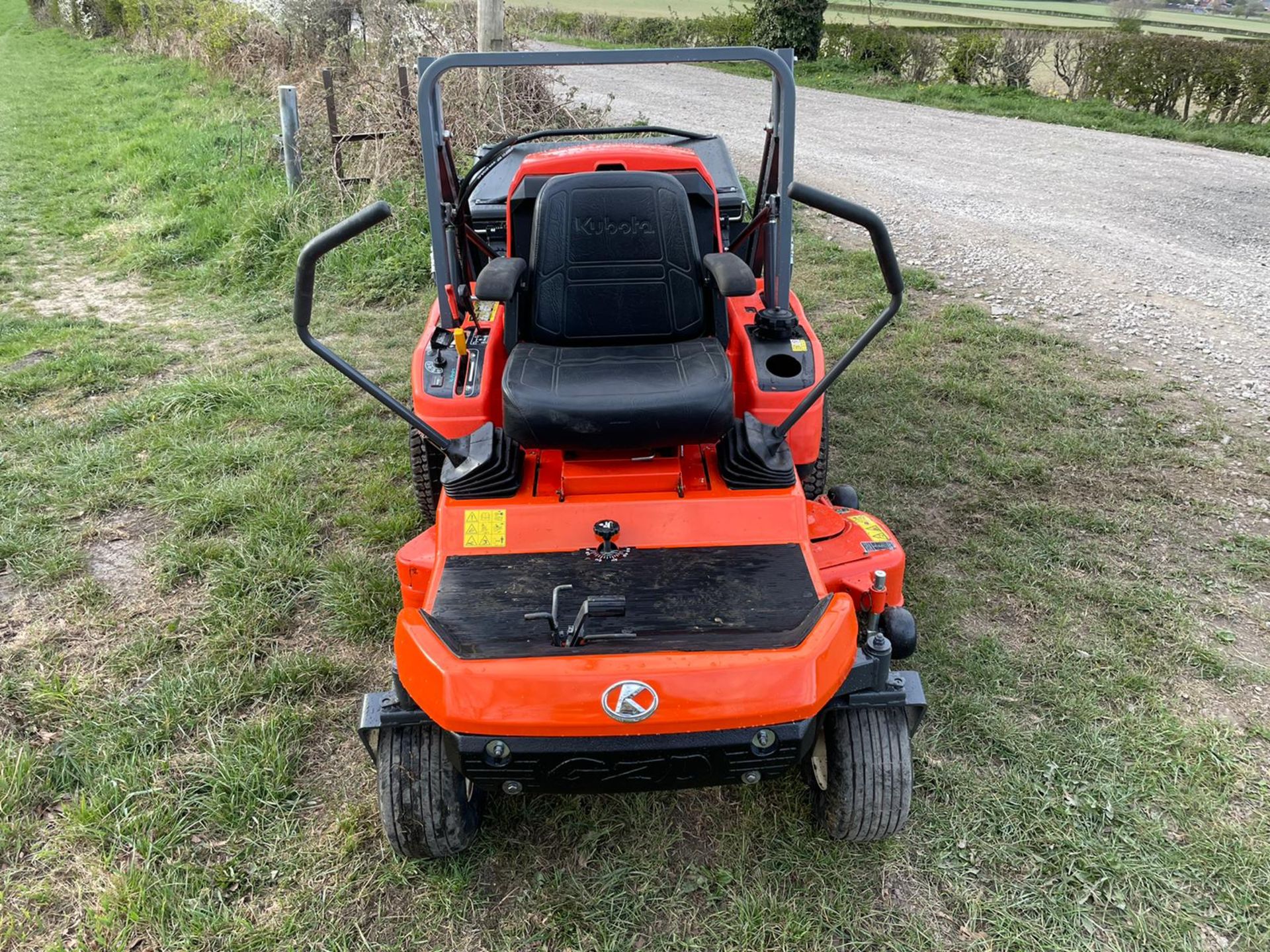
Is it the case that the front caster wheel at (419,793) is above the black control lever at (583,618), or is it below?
below

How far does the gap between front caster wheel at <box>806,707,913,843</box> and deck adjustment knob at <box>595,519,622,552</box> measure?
67 cm

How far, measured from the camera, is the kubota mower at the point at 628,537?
188 centimetres

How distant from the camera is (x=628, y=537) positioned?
234 centimetres

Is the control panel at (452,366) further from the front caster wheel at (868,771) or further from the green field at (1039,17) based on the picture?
Result: the green field at (1039,17)

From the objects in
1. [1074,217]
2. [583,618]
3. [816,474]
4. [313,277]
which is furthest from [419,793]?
[1074,217]

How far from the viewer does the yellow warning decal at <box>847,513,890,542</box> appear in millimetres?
2572

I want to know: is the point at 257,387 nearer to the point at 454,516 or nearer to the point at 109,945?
the point at 454,516

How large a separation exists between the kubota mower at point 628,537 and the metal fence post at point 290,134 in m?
4.13

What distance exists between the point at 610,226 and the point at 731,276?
1.30ft

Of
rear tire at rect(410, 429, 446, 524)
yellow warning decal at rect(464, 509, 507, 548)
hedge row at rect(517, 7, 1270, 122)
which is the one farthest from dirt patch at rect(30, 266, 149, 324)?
hedge row at rect(517, 7, 1270, 122)

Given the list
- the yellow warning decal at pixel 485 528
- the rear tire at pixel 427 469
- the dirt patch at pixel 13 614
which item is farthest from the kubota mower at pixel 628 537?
the dirt patch at pixel 13 614

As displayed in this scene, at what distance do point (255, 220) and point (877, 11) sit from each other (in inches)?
606

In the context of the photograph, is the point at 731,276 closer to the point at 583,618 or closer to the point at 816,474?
the point at 816,474

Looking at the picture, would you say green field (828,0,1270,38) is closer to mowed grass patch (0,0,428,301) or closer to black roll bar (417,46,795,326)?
mowed grass patch (0,0,428,301)
